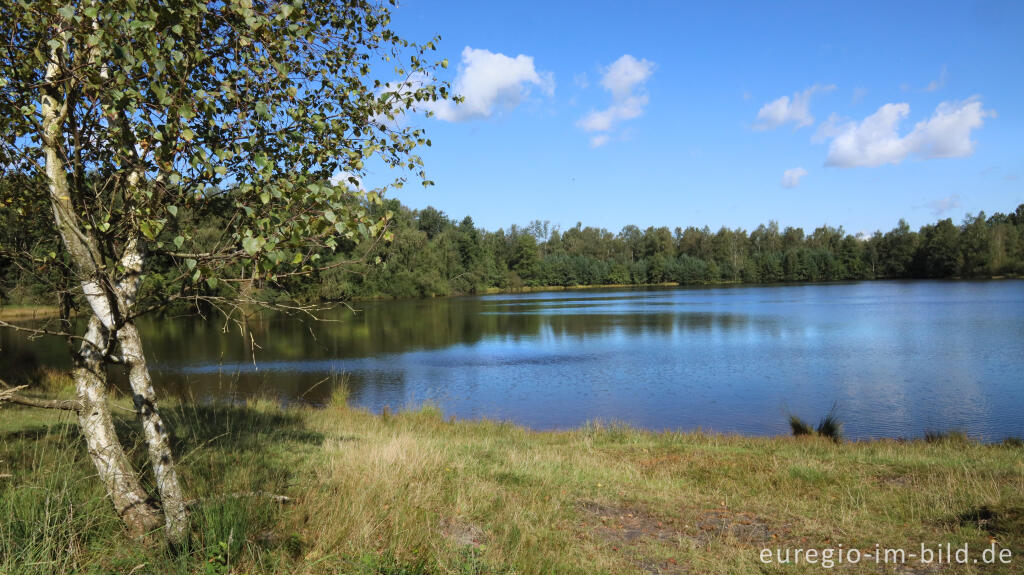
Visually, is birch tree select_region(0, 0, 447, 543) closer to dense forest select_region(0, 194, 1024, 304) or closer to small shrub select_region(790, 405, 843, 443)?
small shrub select_region(790, 405, 843, 443)

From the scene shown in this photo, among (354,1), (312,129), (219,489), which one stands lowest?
(219,489)

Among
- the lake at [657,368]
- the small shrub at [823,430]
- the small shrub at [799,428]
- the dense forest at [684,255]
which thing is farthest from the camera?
the dense forest at [684,255]

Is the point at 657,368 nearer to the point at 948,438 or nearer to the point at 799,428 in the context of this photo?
the point at 799,428

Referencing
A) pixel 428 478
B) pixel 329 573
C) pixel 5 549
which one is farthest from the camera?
pixel 428 478

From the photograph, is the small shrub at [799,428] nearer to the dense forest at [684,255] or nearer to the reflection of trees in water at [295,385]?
the reflection of trees in water at [295,385]

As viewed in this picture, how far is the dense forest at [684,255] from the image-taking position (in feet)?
304

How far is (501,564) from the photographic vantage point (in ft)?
14.6

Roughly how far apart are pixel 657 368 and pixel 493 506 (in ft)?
64.4

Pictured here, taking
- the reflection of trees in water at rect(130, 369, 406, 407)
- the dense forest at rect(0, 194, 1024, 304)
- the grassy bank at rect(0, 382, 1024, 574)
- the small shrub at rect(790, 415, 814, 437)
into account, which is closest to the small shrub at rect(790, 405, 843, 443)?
the small shrub at rect(790, 415, 814, 437)

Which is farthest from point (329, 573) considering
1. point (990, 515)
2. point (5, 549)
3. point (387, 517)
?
point (990, 515)

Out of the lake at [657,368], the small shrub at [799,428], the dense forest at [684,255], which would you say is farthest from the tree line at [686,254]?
the small shrub at [799,428]

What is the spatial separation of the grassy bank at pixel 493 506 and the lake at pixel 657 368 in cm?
206

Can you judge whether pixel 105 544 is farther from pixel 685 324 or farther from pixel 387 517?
pixel 685 324

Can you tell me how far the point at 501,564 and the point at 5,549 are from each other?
10.7 feet
